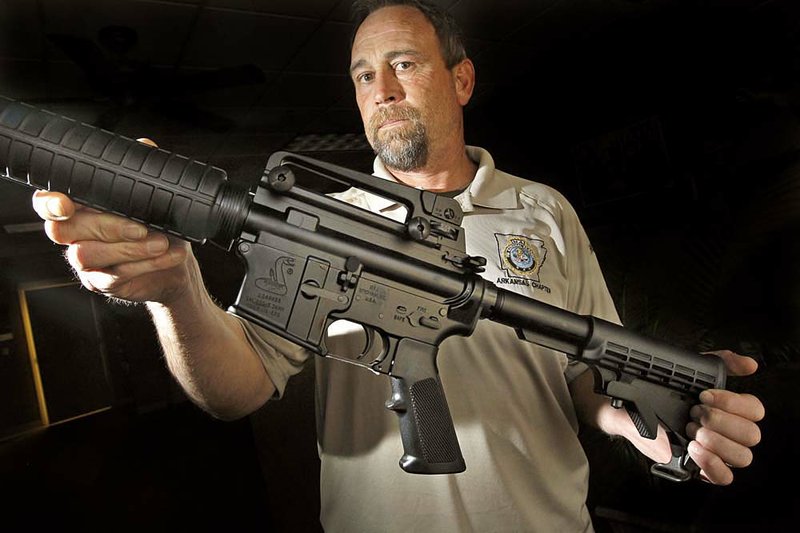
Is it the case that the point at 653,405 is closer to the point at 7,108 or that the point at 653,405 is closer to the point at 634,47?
the point at 634,47

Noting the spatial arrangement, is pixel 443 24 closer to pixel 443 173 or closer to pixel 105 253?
pixel 443 173

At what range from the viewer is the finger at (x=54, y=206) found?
63cm

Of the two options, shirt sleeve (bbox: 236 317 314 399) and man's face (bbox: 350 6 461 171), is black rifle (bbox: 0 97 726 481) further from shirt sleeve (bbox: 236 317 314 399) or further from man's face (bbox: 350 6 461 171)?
man's face (bbox: 350 6 461 171)

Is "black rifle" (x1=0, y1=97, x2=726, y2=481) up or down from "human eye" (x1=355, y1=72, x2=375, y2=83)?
down

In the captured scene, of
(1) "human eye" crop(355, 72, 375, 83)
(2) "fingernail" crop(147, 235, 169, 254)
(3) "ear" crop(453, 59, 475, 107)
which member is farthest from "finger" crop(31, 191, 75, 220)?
(3) "ear" crop(453, 59, 475, 107)

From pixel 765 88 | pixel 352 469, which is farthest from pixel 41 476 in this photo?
pixel 765 88

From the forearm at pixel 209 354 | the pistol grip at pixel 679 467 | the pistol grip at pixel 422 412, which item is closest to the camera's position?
the forearm at pixel 209 354

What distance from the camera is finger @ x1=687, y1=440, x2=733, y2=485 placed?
0.98 m

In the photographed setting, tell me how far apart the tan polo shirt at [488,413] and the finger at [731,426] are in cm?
33

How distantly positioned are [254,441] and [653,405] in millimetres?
877

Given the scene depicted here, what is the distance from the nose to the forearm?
0.57 m

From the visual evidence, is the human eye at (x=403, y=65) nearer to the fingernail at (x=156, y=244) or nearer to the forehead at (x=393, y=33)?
the forehead at (x=393, y=33)

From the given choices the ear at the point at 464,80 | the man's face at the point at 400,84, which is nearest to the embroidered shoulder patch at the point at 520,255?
the man's face at the point at 400,84

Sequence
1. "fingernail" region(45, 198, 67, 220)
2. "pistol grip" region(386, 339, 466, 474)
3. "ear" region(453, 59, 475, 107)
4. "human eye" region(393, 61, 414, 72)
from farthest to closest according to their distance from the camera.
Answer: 1. "ear" region(453, 59, 475, 107)
2. "human eye" region(393, 61, 414, 72)
3. "pistol grip" region(386, 339, 466, 474)
4. "fingernail" region(45, 198, 67, 220)
